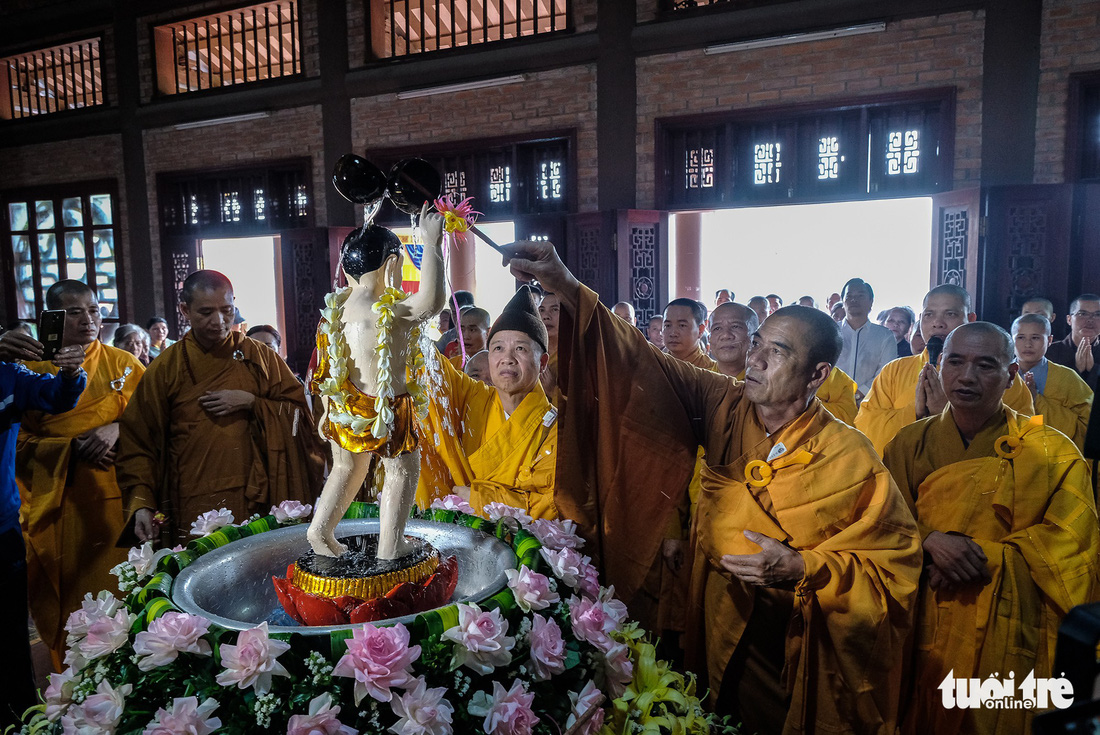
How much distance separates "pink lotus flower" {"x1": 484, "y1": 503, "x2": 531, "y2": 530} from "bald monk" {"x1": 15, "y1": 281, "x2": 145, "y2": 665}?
2.39 m

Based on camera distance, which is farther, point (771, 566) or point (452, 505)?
point (452, 505)

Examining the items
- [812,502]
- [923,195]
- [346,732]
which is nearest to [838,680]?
[812,502]

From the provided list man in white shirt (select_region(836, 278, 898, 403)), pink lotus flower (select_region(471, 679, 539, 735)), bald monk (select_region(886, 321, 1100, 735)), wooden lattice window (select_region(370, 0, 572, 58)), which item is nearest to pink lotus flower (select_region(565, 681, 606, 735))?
pink lotus flower (select_region(471, 679, 539, 735))

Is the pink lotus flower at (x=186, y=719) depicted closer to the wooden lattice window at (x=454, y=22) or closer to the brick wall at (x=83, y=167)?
the wooden lattice window at (x=454, y=22)

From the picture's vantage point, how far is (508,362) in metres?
2.80

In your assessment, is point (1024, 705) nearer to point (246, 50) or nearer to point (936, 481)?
point (936, 481)

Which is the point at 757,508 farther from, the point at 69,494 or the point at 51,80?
the point at 51,80

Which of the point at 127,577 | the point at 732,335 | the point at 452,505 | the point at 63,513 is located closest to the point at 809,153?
the point at 732,335

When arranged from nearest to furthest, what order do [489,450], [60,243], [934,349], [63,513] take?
[489,450] < [63,513] < [934,349] < [60,243]

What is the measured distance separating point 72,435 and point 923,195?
708 centimetres

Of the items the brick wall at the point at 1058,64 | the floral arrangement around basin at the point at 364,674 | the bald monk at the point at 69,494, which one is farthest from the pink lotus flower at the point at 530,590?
the brick wall at the point at 1058,64

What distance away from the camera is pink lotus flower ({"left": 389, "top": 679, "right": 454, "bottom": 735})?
125cm

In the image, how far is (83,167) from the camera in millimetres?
10609

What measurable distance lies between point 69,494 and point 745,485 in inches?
133
